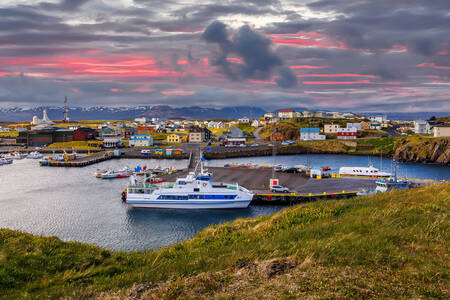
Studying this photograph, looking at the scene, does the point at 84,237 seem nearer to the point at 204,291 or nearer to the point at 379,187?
the point at 204,291

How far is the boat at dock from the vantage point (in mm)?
31375

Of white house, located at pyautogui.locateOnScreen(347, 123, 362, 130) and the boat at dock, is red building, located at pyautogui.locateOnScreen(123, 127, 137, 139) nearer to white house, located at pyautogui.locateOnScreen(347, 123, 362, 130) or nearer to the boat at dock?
white house, located at pyautogui.locateOnScreen(347, 123, 362, 130)

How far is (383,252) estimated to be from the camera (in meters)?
6.55

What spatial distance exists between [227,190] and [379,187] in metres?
17.1

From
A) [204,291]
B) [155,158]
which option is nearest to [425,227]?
[204,291]

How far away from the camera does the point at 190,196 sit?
31.9 m

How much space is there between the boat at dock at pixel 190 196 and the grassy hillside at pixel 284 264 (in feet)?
65.1

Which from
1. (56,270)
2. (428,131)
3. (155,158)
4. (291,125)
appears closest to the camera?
(56,270)

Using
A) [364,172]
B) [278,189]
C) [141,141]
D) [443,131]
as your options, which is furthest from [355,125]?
[278,189]

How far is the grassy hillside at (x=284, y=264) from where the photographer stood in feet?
17.7

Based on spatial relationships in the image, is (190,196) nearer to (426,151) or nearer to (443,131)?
(426,151)

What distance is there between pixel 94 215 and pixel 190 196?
392 inches

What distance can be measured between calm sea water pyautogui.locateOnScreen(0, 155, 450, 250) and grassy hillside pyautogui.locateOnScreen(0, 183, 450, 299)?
7829 mm

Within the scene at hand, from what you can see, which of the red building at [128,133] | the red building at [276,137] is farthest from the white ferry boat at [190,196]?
the red building at [128,133]
